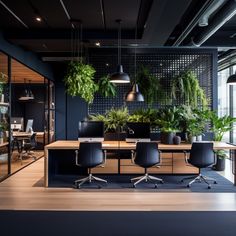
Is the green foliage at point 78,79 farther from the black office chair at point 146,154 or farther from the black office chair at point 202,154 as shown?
the black office chair at point 202,154

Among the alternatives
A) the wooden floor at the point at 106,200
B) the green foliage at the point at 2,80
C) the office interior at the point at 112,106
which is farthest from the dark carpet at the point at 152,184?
the green foliage at the point at 2,80

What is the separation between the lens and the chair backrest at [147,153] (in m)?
5.71

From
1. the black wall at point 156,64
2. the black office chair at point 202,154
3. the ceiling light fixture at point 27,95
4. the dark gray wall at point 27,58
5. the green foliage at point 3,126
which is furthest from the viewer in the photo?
the ceiling light fixture at point 27,95

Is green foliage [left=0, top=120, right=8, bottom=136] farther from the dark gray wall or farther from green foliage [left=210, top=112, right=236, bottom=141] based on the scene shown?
green foliage [left=210, top=112, right=236, bottom=141]

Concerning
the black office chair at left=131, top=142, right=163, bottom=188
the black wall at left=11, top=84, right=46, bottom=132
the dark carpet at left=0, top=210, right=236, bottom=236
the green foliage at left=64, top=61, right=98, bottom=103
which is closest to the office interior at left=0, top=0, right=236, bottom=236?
the dark carpet at left=0, top=210, right=236, bottom=236

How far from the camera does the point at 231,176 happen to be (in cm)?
702

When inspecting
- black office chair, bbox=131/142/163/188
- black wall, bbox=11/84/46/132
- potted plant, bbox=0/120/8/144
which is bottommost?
black office chair, bbox=131/142/163/188

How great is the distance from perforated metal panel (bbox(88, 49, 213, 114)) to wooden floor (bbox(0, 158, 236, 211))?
3.40m

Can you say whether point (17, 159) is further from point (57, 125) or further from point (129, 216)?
point (129, 216)

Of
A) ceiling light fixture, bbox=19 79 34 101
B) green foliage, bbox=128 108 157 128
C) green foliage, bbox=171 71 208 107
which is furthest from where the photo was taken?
ceiling light fixture, bbox=19 79 34 101

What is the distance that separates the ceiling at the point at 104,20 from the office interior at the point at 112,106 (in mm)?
20

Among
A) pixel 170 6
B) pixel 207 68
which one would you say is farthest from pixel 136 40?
pixel 207 68

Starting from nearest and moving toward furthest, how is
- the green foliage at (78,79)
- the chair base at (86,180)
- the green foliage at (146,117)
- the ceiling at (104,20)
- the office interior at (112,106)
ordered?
the office interior at (112,106) → the ceiling at (104,20) → the chair base at (86,180) → the green foliage at (78,79) → the green foliage at (146,117)

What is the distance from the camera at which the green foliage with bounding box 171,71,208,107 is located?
7.74 metres
